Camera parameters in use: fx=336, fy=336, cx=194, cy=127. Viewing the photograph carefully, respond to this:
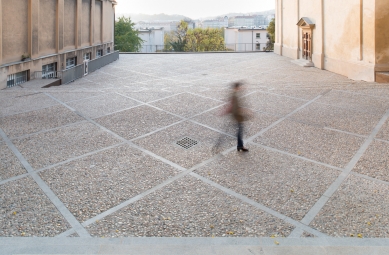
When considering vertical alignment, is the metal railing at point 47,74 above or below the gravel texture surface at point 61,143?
above

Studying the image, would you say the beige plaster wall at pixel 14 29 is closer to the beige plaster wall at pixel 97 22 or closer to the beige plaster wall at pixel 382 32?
the beige plaster wall at pixel 97 22

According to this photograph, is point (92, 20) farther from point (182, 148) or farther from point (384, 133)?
point (384, 133)

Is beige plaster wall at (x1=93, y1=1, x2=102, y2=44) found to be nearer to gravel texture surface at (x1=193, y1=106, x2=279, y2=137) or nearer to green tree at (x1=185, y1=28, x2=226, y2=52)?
gravel texture surface at (x1=193, y1=106, x2=279, y2=137)

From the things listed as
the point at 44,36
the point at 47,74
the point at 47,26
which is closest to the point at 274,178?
the point at 47,74

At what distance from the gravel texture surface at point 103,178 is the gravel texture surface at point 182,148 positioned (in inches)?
18.5

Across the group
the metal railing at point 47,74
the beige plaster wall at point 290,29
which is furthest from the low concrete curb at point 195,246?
the beige plaster wall at point 290,29

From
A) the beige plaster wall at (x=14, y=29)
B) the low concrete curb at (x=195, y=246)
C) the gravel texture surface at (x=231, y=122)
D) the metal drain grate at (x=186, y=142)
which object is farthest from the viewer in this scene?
the beige plaster wall at (x=14, y=29)

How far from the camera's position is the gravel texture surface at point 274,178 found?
6125mm

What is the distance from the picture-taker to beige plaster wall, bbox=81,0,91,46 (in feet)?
97.7

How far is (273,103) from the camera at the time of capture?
13039 mm

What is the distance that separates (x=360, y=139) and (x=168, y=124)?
5480mm

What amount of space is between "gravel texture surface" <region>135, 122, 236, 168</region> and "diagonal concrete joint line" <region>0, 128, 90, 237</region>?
266cm

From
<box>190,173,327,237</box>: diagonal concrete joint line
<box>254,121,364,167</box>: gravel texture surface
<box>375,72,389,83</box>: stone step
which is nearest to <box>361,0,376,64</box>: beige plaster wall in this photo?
<box>375,72,389,83</box>: stone step

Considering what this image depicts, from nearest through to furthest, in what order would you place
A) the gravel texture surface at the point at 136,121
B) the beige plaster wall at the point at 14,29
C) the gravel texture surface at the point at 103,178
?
the gravel texture surface at the point at 103,178 → the gravel texture surface at the point at 136,121 → the beige plaster wall at the point at 14,29
